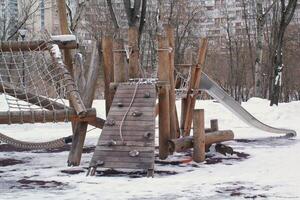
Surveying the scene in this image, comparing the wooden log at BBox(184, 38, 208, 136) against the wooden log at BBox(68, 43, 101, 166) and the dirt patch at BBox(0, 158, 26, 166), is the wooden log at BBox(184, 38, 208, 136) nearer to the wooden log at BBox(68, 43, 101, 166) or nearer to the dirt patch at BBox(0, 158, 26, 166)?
the wooden log at BBox(68, 43, 101, 166)

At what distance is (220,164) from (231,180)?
61.3 inches

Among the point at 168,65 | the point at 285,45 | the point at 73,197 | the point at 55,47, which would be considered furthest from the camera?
the point at 285,45

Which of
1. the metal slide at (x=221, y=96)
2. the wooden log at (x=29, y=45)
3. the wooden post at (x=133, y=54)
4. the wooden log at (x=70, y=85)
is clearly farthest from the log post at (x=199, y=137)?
the metal slide at (x=221, y=96)

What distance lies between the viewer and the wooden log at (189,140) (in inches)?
361

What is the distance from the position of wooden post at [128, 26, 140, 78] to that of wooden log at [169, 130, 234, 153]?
143 cm

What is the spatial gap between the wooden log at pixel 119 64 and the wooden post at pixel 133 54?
176 millimetres

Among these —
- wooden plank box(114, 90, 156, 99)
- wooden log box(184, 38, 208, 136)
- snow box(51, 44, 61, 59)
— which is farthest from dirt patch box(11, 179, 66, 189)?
wooden log box(184, 38, 208, 136)

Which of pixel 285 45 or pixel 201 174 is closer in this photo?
pixel 201 174

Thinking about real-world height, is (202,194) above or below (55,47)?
below

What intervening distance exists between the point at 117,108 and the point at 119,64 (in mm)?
980

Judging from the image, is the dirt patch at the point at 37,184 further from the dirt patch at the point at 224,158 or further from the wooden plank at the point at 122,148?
the dirt patch at the point at 224,158

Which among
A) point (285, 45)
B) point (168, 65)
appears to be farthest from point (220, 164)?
point (285, 45)

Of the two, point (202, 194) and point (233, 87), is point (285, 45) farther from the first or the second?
point (202, 194)

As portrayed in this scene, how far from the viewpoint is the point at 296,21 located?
41.8 m
